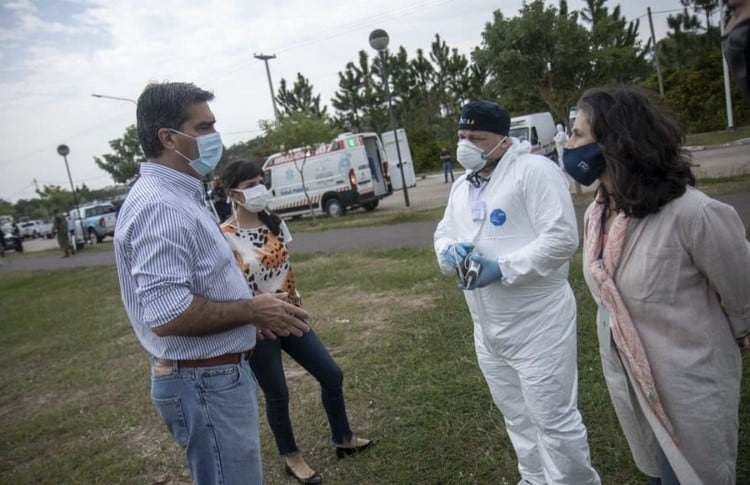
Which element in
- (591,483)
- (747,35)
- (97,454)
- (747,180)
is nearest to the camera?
(747,35)

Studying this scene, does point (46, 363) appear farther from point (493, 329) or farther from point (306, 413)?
point (493, 329)

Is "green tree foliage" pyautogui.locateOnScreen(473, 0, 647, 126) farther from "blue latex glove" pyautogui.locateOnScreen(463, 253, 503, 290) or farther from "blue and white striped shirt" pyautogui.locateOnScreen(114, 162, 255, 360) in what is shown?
"blue and white striped shirt" pyautogui.locateOnScreen(114, 162, 255, 360)

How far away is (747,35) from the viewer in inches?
48.5

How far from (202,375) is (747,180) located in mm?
11591

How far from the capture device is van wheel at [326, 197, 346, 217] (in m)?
17.7

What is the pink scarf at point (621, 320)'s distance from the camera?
181 cm

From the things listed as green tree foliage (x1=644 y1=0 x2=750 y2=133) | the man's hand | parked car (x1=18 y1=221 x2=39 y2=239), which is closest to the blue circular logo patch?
the man's hand

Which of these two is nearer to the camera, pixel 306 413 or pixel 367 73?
pixel 306 413

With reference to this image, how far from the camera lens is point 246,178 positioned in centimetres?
339

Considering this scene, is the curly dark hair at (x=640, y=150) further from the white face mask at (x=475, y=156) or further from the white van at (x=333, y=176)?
the white van at (x=333, y=176)

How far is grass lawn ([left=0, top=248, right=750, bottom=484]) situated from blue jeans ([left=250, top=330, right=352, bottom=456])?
0.31m

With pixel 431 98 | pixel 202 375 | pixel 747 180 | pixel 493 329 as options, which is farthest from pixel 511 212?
pixel 431 98

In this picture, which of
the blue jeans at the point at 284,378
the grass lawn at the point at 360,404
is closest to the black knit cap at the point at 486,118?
the blue jeans at the point at 284,378

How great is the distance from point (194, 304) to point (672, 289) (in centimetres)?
158
